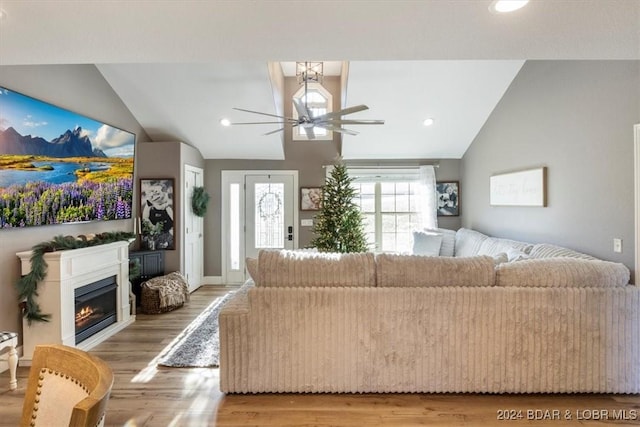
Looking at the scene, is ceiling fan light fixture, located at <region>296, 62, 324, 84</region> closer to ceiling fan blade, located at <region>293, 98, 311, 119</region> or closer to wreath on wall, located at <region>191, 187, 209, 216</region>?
ceiling fan blade, located at <region>293, 98, 311, 119</region>

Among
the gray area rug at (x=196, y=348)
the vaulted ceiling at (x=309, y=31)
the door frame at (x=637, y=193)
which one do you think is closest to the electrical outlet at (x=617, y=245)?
the door frame at (x=637, y=193)

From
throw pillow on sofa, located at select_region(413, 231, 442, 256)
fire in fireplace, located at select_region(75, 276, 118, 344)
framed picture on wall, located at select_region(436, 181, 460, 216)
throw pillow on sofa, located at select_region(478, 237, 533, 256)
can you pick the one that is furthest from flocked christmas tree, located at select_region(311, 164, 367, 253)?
fire in fireplace, located at select_region(75, 276, 118, 344)

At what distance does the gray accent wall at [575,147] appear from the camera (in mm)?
2732

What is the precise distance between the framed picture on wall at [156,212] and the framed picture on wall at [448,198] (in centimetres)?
481

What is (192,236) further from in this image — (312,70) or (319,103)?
(312,70)

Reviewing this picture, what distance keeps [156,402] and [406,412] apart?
5.92 feet

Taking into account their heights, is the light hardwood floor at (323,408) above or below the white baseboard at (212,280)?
below

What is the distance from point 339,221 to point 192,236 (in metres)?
2.68

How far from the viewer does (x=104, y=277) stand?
3.56 m

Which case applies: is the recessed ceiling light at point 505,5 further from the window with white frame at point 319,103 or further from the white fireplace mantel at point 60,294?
the window with white frame at point 319,103

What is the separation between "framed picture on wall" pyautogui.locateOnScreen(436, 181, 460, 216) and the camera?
20.1ft

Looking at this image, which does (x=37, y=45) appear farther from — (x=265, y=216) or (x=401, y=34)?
(x=265, y=216)

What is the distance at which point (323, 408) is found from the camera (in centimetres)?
222

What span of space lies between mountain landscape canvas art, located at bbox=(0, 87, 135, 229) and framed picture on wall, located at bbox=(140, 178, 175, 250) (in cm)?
70
